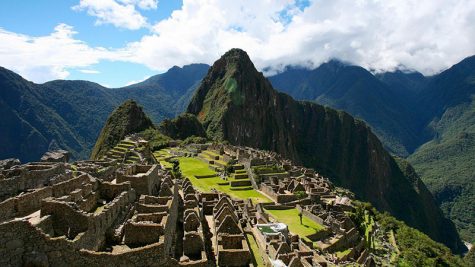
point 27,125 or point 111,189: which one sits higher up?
point 27,125

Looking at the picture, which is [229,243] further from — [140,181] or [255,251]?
[140,181]

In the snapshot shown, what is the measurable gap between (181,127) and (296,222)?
118m

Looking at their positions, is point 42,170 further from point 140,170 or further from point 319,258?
point 319,258

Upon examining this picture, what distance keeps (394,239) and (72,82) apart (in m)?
173

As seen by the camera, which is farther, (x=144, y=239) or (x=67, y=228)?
(x=144, y=239)

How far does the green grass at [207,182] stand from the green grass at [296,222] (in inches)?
153

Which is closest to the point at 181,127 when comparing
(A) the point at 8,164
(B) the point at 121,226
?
(A) the point at 8,164

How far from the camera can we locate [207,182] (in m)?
61.7

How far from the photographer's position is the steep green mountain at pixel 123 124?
121 meters

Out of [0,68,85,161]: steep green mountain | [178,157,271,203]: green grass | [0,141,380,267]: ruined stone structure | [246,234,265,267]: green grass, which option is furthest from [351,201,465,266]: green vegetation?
[0,68,85,161]: steep green mountain

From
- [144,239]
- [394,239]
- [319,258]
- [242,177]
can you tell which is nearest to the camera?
[144,239]

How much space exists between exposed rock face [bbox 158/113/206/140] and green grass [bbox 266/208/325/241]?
Answer: 10095 cm

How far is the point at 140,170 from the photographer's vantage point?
29719 millimetres

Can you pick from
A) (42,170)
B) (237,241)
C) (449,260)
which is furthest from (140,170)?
(449,260)
